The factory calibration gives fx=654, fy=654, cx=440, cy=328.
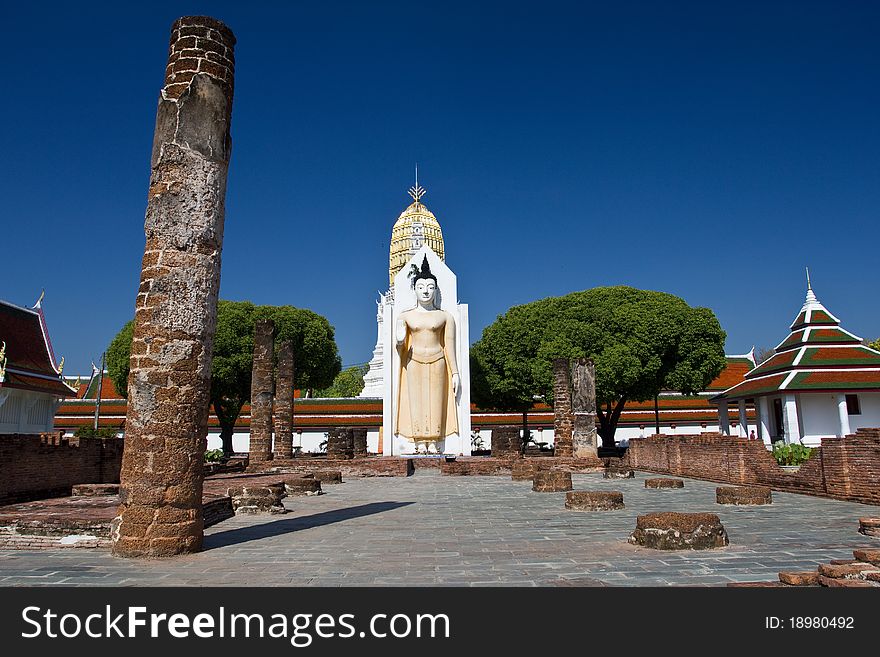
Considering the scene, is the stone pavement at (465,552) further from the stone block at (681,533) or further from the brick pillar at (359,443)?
the brick pillar at (359,443)

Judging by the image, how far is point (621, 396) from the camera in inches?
1251

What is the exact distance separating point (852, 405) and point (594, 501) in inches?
934

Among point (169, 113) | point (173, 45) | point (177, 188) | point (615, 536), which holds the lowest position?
point (615, 536)

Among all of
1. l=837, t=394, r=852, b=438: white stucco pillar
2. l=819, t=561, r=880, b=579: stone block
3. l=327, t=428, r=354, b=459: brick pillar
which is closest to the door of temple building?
l=837, t=394, r=852, b=438: white stucco pillar

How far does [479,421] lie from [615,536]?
3588 cm

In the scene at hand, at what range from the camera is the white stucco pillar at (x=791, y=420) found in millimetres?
27656

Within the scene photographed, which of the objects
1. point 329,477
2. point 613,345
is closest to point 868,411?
point 613,345

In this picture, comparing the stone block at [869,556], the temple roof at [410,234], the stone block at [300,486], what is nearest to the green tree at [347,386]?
the temple roof at [410,234]

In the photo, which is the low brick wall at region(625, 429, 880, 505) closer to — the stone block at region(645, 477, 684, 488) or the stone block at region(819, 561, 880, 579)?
the stone block at region(645, 477, 684, 488)

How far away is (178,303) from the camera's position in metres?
7.39

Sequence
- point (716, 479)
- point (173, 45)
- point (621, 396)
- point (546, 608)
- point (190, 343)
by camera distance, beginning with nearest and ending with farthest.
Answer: point (546, 608)
point (190, 343)
point (173, 45)
point (716, 479)
point (621, 396)

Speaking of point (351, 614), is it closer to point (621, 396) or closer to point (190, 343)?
point (190, 343)

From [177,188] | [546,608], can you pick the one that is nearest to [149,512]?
[177,188]

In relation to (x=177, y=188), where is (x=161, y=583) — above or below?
below
